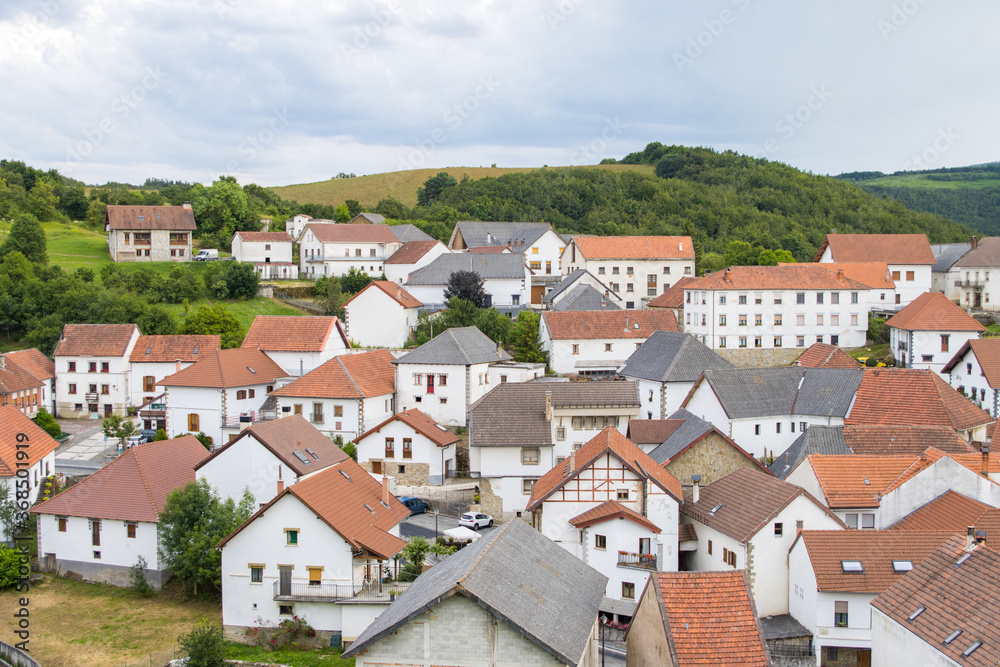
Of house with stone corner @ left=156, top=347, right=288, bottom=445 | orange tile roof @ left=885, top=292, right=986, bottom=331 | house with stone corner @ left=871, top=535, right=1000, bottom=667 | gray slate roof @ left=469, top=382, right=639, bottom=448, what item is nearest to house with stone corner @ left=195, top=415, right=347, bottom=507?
gray slate roof @ left=469, top=382, right=639, bottom=448

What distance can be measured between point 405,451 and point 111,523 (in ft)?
46.1

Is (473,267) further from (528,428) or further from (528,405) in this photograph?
(528,428)

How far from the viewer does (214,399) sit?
47.2 m

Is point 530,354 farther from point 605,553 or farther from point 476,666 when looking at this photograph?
point 476,666

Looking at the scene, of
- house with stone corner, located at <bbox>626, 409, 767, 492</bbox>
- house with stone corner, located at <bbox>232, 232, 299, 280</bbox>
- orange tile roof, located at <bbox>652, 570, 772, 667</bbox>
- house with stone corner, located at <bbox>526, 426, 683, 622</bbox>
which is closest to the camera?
orange tile roof, located at <bbox>652, 570, 772, 667</bbox>

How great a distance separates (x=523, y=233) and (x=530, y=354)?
124ft

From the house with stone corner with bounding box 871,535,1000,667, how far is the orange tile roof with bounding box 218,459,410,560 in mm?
14767

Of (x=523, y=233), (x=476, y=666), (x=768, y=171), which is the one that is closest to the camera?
(x=476, y=666)

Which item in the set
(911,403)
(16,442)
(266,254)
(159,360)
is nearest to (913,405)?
(911,403)

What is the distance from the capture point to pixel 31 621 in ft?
96.9

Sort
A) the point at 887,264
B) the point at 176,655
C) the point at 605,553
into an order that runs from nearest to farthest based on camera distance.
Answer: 1. the point at 176,655
2. the point at 605,553
3. the point at 887,264

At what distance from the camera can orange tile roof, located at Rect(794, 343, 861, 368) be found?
159ft

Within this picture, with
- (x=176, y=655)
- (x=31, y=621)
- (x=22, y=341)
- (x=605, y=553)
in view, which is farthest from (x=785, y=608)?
(x=22, y=341)

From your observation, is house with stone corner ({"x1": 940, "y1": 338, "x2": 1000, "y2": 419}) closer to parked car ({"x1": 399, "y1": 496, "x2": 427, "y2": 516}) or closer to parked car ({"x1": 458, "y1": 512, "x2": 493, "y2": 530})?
parked car ({"x1": 458, "y1": 512, "x2": 493, "y2": 530})
